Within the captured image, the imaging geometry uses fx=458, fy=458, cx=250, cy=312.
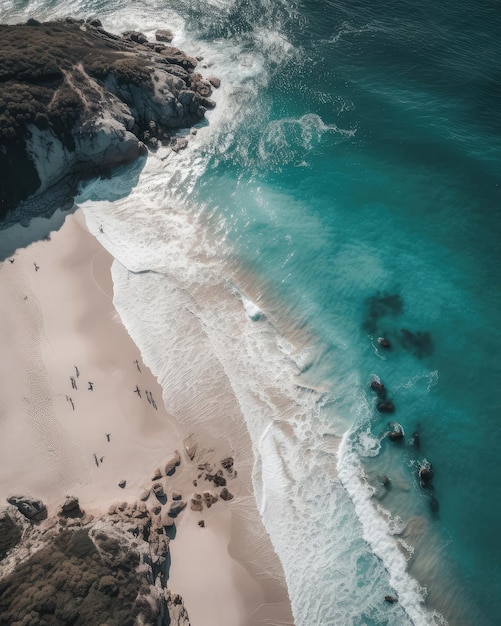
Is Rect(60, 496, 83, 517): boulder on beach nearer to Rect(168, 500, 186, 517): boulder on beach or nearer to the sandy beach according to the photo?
the sandy beach

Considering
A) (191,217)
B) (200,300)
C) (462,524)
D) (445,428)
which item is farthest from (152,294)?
(462,524)

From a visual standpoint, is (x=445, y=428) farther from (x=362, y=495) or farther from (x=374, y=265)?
(x=374, y=265)

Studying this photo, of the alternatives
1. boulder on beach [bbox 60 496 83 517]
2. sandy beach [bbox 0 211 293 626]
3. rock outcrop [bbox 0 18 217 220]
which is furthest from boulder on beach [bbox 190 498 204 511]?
rock outcrop [bbox 0 18 217 220]

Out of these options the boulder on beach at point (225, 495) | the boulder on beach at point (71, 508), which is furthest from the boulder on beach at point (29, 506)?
the boulder on beach at point (225, 495)

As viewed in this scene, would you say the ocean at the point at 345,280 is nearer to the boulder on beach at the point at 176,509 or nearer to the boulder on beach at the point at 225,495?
the boulder on beach at the point at 225,495

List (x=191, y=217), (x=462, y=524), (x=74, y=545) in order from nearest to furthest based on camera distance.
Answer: (x=74, y=545) < (x=462, y=524) < (x=191, y=217)

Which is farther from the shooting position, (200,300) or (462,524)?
(200,300)
